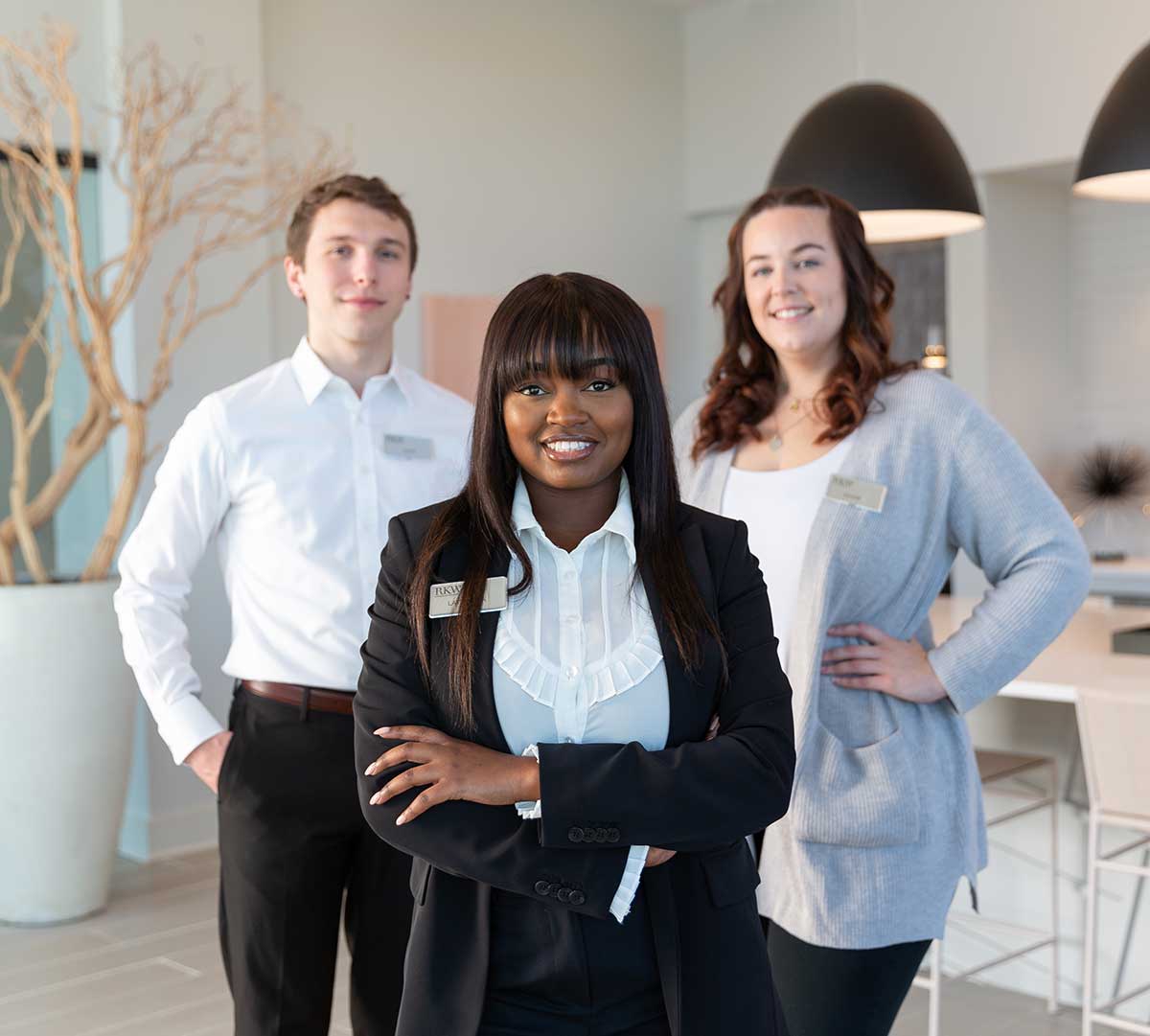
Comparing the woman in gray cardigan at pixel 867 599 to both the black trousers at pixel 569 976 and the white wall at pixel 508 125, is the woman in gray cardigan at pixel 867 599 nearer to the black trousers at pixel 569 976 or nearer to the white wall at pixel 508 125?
the black trousers at pixel 569 976

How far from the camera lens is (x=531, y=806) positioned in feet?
4.86

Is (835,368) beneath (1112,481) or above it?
above

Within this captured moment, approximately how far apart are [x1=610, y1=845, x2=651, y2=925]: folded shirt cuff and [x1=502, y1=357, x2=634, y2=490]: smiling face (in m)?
0.39

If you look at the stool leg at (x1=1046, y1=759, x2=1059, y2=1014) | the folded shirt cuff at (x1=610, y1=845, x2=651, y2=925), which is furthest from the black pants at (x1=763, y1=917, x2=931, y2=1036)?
the stool leg at (x1=1046, y1=759, x2=1059, y2=1014)

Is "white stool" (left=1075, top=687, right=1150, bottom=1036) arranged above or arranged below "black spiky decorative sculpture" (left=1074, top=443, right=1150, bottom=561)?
below

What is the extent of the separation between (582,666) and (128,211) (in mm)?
4230

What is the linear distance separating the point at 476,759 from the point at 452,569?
223mm

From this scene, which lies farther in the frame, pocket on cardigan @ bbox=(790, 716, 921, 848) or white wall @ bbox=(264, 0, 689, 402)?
white wall @ bbox=(264, 0, 689, 402)

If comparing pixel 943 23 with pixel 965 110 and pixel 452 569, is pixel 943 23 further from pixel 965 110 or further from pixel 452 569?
pixel 452 569

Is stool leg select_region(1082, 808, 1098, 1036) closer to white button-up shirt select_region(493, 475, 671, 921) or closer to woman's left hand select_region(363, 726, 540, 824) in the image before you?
white button-up shirt select_region(493, 475, 671, 921)

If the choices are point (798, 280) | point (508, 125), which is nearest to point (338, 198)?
point (798, 280)

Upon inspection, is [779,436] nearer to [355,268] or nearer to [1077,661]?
[355,268]

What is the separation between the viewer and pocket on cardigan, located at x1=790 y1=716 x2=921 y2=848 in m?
2.02

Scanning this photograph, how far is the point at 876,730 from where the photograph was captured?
2.09 meters
